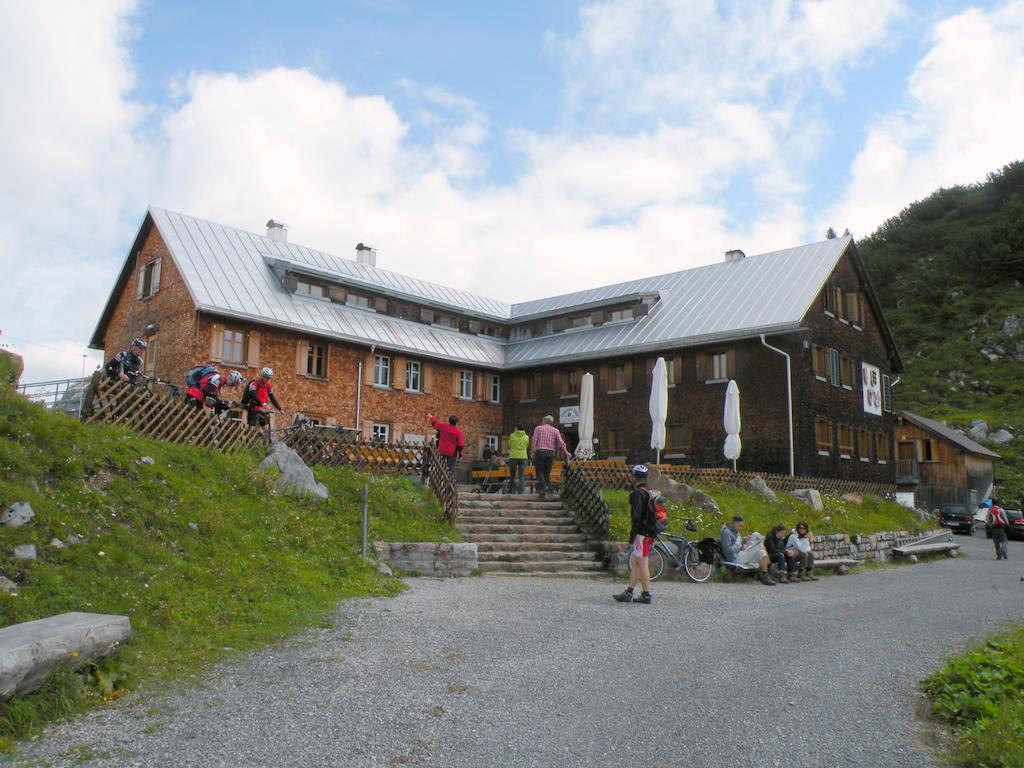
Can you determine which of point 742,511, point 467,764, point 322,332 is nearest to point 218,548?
point 467,764

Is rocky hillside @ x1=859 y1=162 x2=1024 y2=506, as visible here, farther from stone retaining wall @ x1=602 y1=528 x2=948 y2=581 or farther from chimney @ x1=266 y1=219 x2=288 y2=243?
chimney @ x1=266 y1=219 x2=288 y2=243

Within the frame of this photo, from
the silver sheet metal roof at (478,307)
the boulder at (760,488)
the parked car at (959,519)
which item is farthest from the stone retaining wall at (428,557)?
the parked car at (959,519)

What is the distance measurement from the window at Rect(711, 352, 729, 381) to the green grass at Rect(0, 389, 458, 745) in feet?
57.9

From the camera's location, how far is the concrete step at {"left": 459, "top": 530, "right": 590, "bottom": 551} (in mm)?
15359

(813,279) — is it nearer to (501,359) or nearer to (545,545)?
(501,359)

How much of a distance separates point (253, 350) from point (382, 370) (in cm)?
529

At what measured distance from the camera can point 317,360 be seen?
2867cm

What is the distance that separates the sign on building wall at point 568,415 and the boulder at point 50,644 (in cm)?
2610

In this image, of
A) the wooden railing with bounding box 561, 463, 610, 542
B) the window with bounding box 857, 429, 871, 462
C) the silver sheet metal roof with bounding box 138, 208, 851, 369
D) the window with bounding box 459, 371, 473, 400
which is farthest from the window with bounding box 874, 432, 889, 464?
the wooden railing with bounding box 561, 463, 610, 542

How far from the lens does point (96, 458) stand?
34.5ft

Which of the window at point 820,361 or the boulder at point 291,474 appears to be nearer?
the boulder at point 291,474

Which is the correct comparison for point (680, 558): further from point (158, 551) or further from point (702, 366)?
point (702, 366)

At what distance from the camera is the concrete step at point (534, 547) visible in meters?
15.0

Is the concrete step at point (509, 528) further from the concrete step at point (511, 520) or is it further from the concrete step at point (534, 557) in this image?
the concrete step at point (534, 557)
